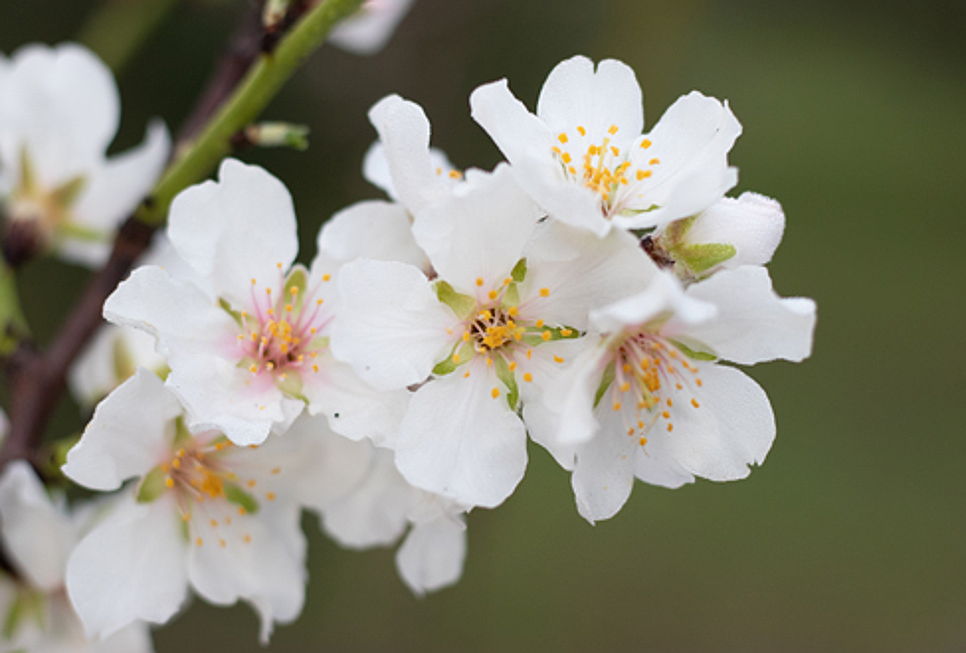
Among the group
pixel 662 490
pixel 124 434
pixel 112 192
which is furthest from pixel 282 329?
pixel 662 490

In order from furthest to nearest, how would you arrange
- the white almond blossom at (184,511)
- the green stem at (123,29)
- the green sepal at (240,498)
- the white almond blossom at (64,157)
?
the green stem at (123,29) → the white almond blossom at (64,157) → the green sepal at (240,498) → the white almond blossom at (184,511)

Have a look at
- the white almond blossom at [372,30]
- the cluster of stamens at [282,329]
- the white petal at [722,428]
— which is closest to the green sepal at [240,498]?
the cluster of stamens at [282,329]

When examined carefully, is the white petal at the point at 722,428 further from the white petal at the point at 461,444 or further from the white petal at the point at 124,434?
the white petal at the point at 124,434

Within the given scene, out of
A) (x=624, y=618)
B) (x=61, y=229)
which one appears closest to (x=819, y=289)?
(x=624, y=618)

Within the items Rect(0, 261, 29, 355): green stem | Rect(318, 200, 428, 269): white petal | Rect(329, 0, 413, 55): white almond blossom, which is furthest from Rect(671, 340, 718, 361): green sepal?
Rect(329, 0, 413, 55): white almond blossom

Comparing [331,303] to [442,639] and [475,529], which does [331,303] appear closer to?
[475,529]

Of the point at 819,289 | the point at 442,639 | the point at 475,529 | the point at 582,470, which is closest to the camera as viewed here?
the point at 582,470
